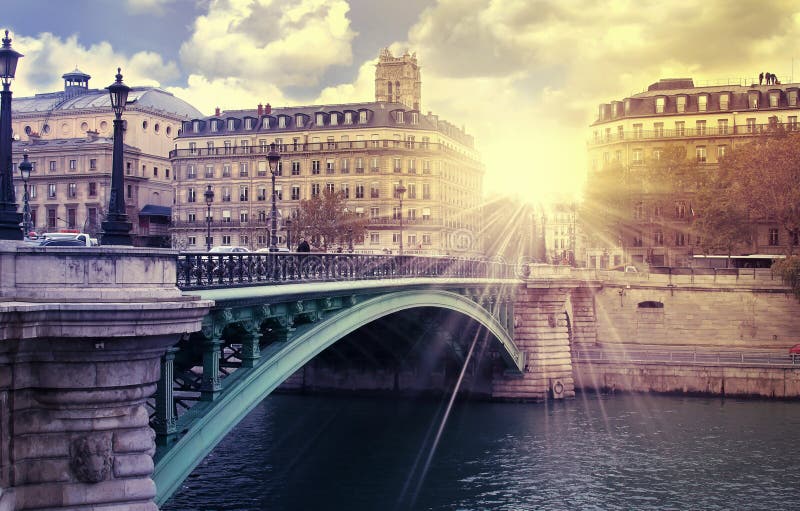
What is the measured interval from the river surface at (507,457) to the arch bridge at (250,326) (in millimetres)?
7142

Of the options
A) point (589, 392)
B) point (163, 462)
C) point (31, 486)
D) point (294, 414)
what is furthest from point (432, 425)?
point (31, 486)

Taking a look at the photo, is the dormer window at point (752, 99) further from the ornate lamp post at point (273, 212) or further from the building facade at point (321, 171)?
the ornate lamp post at point (273, 212)

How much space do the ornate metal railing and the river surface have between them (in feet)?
25.1

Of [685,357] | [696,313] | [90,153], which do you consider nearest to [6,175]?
[685,357]

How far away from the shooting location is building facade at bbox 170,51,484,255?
94.3m

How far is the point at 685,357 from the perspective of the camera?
55.2 meters

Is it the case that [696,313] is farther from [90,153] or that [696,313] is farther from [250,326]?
[250,326]

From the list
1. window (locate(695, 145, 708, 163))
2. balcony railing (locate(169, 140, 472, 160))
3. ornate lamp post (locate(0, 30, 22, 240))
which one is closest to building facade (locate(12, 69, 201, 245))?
balcony railing (locate(169, 140, 472, 160))

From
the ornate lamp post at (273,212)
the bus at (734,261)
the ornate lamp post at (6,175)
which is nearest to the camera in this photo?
the ornate lamp post at (6,175)

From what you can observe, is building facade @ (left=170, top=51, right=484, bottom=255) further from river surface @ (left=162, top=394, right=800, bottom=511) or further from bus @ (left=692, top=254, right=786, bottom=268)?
river surface @ (left=162, top=394, right=800, bottom=511)

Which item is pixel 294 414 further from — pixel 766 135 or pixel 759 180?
pixel 766 135

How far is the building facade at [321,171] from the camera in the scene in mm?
94312

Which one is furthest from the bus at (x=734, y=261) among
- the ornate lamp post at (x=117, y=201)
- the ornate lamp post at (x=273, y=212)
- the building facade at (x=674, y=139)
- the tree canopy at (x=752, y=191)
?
the ornate lamp post at (x=117, y=201)

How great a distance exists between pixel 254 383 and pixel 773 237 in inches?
2919
